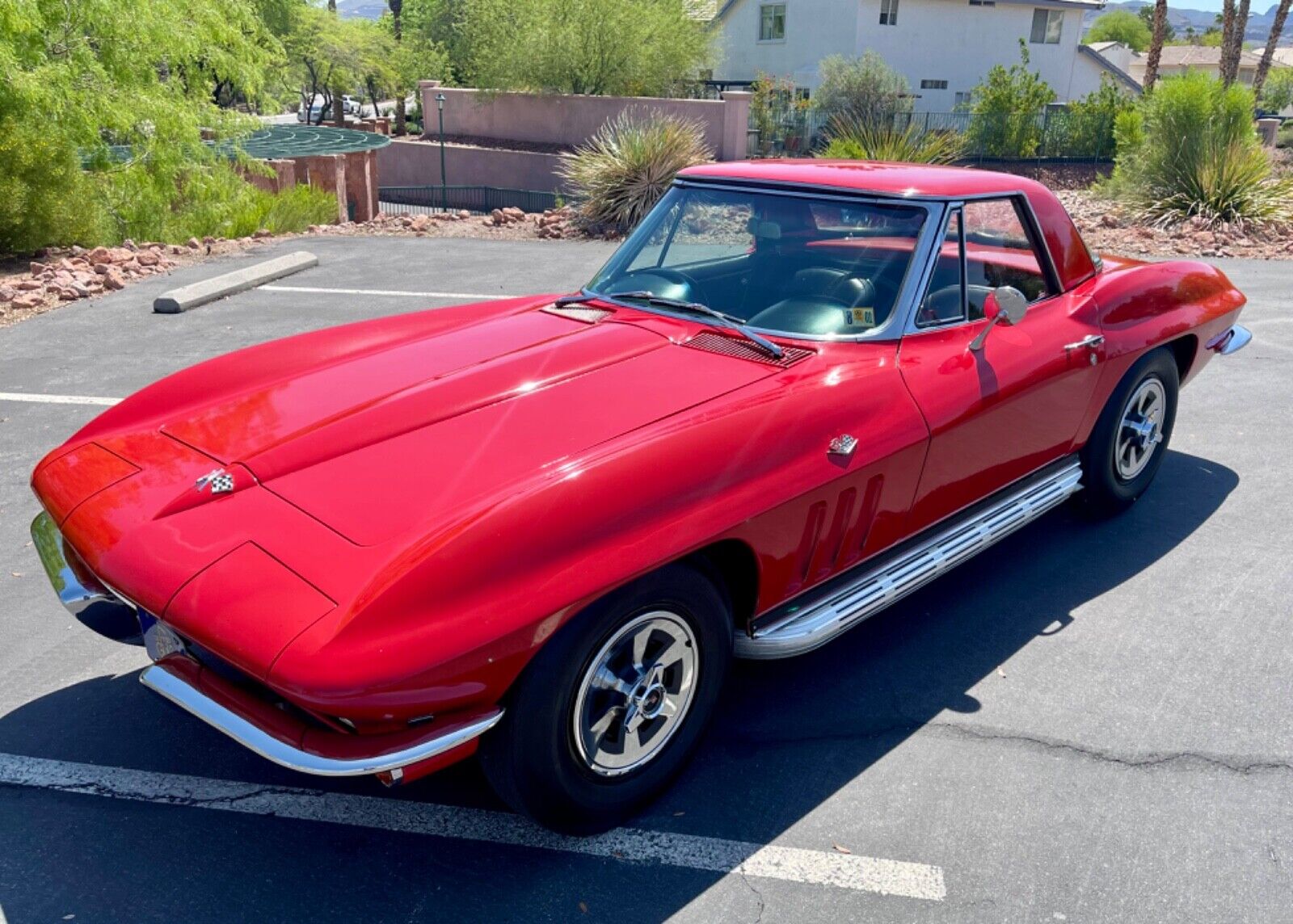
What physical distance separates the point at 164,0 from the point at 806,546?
42.2ft

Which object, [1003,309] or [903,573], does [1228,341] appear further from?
[903,573]

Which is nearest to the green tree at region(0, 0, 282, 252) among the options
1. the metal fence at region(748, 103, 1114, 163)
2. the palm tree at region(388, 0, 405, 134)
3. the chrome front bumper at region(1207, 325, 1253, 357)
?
the chrome front bumper at region(1207, 325, 1253, 357)

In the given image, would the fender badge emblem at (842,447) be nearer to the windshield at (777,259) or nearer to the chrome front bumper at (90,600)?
the windshield at (777,259)

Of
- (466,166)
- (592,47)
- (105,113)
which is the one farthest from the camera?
(466,166)

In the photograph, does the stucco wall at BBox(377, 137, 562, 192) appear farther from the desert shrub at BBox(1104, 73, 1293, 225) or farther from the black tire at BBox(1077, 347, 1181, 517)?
the black tire at BBox(1077, 347, 1181, 517)

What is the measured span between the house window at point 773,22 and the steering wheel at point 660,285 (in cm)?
3883

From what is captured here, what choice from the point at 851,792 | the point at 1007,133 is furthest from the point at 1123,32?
the point at 851,792

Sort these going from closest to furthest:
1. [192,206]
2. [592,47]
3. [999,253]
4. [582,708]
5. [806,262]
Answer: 1. [582,708]
2. [806,262]
3. [999,253]
4. [192,206]
5. [592,47]

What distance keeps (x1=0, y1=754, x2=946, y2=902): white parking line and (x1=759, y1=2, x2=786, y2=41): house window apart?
4071 centimetres

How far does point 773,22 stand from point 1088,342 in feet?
130

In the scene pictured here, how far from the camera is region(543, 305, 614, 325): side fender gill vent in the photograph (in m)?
4.07

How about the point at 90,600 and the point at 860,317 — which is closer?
the point at 90,600

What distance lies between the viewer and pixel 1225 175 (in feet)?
46.1

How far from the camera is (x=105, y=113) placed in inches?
467
